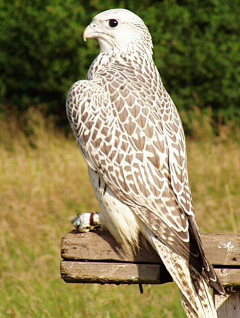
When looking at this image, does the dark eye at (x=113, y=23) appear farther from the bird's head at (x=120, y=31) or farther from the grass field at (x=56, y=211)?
the grass field at (x=56, y=211)

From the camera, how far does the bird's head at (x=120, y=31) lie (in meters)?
3.92

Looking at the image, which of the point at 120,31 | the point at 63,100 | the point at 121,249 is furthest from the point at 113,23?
the point at 63,100

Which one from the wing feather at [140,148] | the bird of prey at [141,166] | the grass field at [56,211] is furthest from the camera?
the grass field at [56,211]

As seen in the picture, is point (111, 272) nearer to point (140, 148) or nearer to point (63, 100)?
point (140, 148)

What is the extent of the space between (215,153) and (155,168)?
4.45m

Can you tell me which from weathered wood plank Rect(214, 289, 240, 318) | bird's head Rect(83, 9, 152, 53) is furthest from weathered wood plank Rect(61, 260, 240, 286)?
bird's head Rect(83, 9, 152, 53)

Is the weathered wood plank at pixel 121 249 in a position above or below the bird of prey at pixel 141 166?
below

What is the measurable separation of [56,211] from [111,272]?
145 inches

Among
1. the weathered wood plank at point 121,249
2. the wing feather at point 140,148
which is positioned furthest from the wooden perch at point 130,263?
the wing feather at point 140,148

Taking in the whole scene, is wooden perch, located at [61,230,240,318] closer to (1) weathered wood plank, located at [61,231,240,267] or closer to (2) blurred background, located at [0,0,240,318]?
(1) weathered wood plank, located at [61,231,240,267]

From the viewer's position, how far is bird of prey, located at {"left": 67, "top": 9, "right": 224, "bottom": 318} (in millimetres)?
3096

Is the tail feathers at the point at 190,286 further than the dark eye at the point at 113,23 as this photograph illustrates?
No

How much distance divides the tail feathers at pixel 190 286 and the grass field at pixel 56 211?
923mm

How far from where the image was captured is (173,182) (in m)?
3.35
